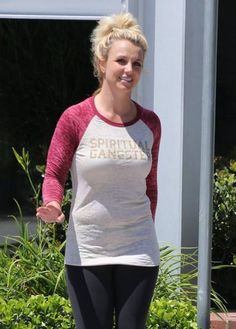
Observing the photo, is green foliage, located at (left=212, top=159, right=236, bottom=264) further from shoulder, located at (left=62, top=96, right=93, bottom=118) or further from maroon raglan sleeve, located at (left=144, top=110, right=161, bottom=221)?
shoulder, located at (left=62, top=96, right=93, bottom=118)

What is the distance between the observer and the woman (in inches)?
129

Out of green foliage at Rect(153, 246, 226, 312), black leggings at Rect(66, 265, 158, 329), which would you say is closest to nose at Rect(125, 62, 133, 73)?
black leggings at Rect(66, 265, 158, 329)

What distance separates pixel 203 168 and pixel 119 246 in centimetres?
92

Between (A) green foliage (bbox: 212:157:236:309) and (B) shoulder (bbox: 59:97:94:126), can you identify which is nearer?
(B) shoulder (bbox: 59:97:94:126)

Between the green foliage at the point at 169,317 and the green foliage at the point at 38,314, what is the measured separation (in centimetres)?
44

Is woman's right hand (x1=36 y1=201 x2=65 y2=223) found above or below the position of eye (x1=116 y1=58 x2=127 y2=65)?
below

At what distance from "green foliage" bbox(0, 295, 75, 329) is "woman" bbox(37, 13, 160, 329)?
935 millimetres

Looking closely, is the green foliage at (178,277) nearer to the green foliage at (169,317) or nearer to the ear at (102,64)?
the green foliage at (169,317)

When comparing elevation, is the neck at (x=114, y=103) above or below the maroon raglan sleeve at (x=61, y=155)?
above

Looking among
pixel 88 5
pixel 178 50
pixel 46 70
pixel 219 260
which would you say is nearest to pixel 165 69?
pixel 178 50

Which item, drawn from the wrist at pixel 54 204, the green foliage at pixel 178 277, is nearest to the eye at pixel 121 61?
the wrist at pixel 54 204

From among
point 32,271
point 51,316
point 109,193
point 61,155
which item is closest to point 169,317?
point 51,316

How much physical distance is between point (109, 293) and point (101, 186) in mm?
450

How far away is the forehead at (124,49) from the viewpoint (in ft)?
10.8
